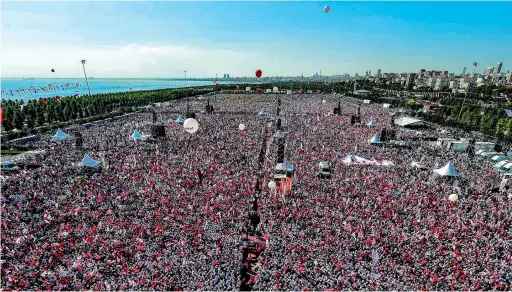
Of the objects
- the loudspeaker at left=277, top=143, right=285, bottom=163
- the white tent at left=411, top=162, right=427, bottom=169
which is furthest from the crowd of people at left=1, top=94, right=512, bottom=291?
the loudspeaker at left=277, top=143, right=285, bottom=163

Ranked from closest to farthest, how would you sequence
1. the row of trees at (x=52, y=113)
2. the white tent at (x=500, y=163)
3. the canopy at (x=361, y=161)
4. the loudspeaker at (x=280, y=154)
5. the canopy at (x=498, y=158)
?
the loudspeaker at (x=280, y=154)
the canopy at (x=361, y=161)
the white tent at (x=500, y=163)
the canopy at (x=498, y=158)
the row of trees at (x=52, y=113)

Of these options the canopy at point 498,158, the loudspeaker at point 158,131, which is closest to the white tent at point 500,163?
the canopy at point 498,158

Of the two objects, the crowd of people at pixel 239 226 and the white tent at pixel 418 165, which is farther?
the white tent at pixel 418 165

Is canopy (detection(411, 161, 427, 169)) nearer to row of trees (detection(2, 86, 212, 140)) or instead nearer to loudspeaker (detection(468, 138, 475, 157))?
loudspeaker (detection(468, 138, 475, 157))

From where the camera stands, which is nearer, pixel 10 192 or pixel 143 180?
pixel 10 192

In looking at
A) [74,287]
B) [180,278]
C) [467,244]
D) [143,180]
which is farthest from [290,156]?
[74,287]

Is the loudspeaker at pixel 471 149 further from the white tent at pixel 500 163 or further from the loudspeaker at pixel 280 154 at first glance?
the loudspeaker at pixel 280 154

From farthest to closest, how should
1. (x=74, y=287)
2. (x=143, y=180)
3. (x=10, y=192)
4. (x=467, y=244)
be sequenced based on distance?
(x=143, y=180)
(x=10, y=192)
(x=467, y=244)
(x=74, y=287)

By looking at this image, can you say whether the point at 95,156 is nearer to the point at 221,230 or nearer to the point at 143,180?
the point at 143,180
